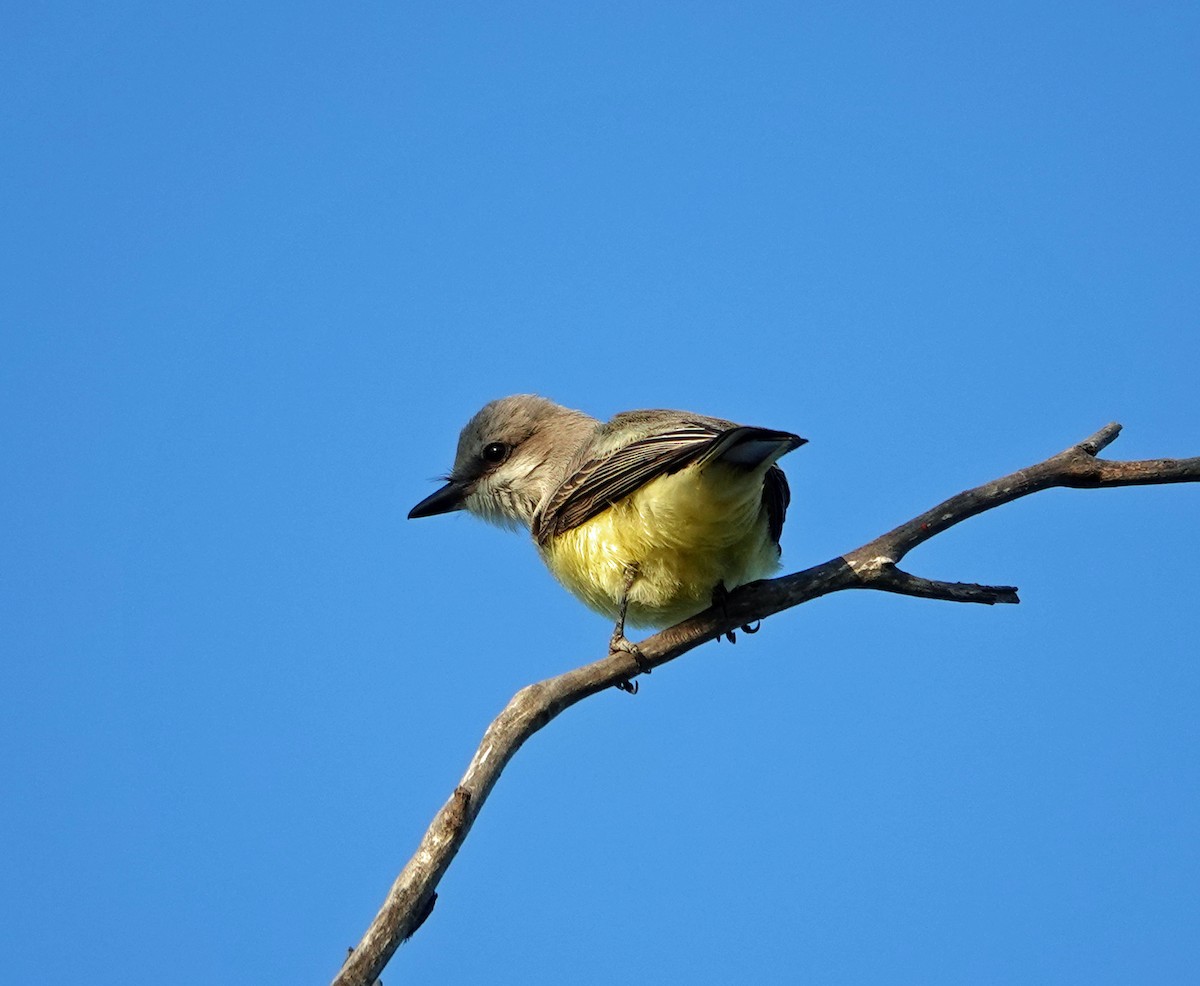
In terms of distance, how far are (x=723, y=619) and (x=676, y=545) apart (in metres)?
0.37

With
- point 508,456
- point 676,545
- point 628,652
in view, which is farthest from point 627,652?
point 508,456

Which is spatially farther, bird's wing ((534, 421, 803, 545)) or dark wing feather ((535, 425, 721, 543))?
dark wing feather ((535, 425, 721, 543))

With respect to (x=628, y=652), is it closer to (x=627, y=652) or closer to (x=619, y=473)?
(x=627, y=652)

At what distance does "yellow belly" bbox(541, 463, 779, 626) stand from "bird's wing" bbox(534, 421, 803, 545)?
0.16 ft

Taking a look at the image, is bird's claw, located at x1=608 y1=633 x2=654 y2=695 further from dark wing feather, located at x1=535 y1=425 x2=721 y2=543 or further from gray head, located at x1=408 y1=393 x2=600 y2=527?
gray head, located at x1=408 y1=393 x2=600 y2=527

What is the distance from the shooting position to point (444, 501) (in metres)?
7.52

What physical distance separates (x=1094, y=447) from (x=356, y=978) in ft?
10.3

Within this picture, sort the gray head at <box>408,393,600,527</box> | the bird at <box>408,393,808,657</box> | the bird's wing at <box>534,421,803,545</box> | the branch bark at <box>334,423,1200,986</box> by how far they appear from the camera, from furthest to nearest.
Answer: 1. the gray head at <box>408,393,600,527</box>
2. the bird at <box>408,393,808,657</box>
3. the bird's wing at <box>534,421,803,545</box>
4. the branch bark at <box>334,423,1200,986</box>

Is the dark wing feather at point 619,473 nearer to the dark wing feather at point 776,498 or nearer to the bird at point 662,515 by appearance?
the bird at point 662,515

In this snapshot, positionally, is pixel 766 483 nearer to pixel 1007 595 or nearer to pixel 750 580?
pixel 750 580

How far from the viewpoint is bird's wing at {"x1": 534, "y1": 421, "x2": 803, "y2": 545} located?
15.9 ft

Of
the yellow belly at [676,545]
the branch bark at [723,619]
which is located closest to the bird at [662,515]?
the yellow belly at [676,545]

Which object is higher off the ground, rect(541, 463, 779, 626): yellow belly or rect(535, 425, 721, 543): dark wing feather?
rect(535, 425, 721, 543): dark wing feather

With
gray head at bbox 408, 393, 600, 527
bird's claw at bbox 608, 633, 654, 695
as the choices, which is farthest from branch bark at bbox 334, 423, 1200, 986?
gray head at bbox 408, 393, 600, 527
